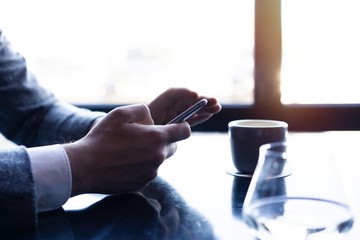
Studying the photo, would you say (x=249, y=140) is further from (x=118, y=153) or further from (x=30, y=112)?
(x=30, y=112)

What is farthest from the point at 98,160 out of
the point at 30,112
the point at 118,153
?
the point at 30,112

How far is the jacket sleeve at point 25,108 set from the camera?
1074 millimetres

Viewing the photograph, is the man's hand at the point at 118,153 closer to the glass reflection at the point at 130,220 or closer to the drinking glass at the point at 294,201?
the glass reflection at the point at 130,220

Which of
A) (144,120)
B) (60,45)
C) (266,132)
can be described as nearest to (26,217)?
(144,120)

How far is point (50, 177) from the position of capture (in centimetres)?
59

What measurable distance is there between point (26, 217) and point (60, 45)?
1.31 metres

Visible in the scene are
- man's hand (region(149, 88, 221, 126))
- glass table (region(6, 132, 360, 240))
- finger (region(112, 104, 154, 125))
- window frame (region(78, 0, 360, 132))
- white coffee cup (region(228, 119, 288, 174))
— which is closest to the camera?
glass table (region(6, 132, 360, 240))

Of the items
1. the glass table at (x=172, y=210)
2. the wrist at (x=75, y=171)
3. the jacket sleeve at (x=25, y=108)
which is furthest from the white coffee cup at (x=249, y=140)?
the jacket sleeve at (x=25, y=108)

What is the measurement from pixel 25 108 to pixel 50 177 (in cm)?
55

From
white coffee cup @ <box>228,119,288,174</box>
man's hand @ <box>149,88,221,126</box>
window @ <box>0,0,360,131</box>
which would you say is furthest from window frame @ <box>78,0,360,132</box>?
white coffee cup @ <box>228,119,288,174</box>

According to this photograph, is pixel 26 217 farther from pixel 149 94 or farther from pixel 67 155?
pixel 149 94

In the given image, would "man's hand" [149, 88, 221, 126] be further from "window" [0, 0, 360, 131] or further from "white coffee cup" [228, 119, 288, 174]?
"window" [0, 0, 360, 131]

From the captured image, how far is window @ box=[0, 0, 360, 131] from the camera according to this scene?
1.59m

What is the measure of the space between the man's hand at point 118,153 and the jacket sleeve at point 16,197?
0.08 m
